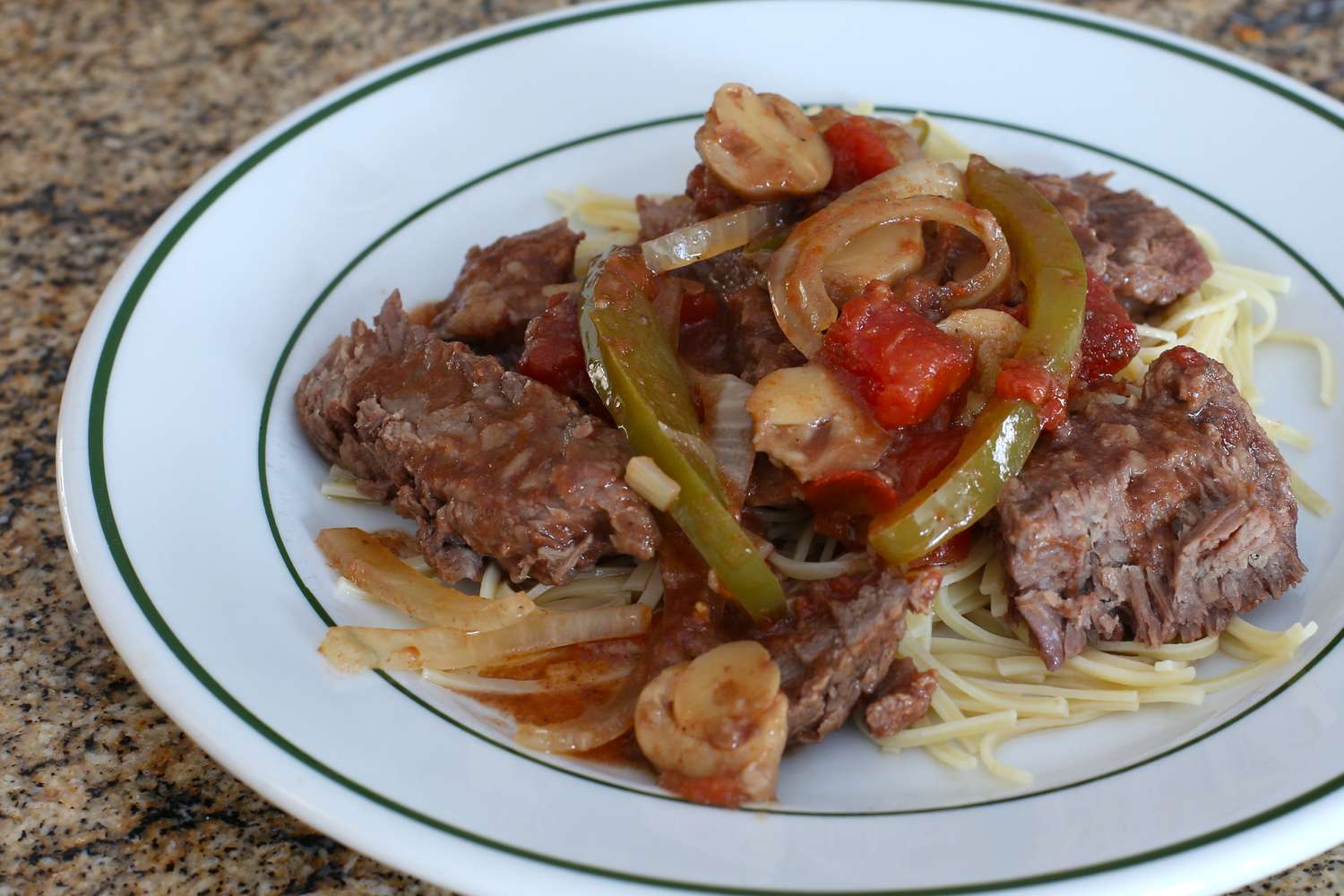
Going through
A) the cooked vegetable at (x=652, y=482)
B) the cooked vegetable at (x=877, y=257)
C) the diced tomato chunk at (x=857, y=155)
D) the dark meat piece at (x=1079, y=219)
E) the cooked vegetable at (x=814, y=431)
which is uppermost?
the diced tomato chunk at (x=857, y=155)

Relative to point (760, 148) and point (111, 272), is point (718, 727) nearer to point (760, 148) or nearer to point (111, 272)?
point (760, 148)

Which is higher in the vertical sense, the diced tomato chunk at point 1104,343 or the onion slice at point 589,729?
the diced tomato chunk at point 1104,343

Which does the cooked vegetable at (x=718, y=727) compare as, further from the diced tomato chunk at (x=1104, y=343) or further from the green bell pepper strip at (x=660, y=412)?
the diced tomato chunk at (x=1104, y=343)

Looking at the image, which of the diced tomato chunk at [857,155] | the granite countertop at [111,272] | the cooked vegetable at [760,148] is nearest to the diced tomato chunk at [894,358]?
the cooked vegetable at [760,148]

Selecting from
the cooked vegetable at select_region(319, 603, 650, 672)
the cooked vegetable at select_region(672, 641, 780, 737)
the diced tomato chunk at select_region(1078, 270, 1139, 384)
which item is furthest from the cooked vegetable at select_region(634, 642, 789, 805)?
the diced tomato chunk at select_region(1078, 270, 1139, 384)

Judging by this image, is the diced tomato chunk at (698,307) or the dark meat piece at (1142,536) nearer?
the dark meat piece at (1142,536)

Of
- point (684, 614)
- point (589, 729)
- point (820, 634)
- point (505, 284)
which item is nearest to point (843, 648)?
point (820, 634)

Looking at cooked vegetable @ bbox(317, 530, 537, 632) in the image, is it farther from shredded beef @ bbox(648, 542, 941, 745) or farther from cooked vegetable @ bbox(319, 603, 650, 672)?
shredded beef @ bbox(648, 542, 941, 745)

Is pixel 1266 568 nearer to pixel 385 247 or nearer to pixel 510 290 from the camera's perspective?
pixel 510 290
